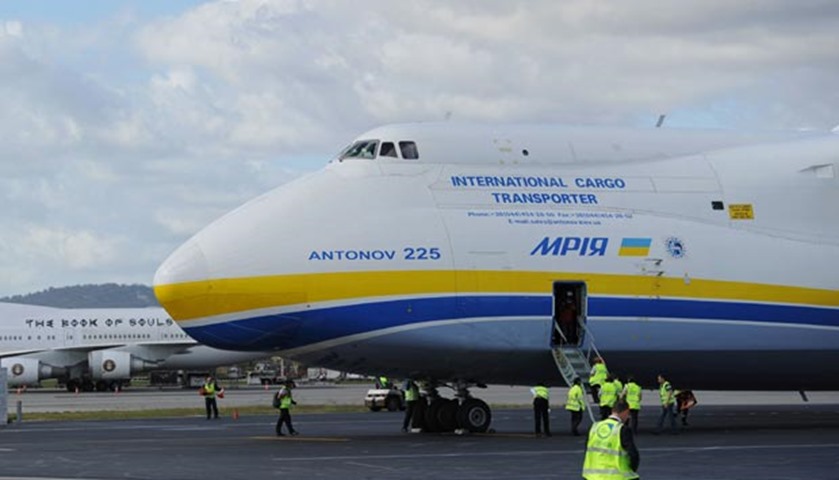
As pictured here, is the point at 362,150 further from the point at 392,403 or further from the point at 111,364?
the point at 111,364

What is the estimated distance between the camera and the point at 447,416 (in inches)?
1340

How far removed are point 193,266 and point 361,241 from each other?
350 cm

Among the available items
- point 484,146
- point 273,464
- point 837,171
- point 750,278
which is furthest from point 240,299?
point 837,171

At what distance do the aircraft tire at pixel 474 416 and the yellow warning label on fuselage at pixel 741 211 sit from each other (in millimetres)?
7192

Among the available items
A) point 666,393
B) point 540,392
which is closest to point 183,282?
point 540,392

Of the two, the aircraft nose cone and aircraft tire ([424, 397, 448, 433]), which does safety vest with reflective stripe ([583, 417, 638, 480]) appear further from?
aircraft tire ([424, 397, 448, 433])

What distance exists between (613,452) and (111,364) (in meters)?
65.2

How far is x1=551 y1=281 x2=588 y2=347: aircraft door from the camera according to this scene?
3119 centimetres

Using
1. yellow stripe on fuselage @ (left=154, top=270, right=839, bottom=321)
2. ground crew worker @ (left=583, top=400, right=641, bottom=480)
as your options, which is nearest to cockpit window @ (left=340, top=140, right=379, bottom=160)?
yellow stripe on fuselage @ (left=154, top=270, right=839, bottom=321)

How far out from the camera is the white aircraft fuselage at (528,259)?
29781mm

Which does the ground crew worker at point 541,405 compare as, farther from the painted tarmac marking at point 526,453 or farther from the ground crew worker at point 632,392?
the painted tarmac marking at point 526,453

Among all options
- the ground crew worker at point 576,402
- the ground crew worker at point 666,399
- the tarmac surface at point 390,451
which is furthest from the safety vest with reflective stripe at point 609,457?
the ground crew worker at point 666,399

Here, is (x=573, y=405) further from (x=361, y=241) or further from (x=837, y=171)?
(x=837, y=171)

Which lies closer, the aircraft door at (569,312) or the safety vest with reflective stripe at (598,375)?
the safety vest with reflective stripe at (598,375)
